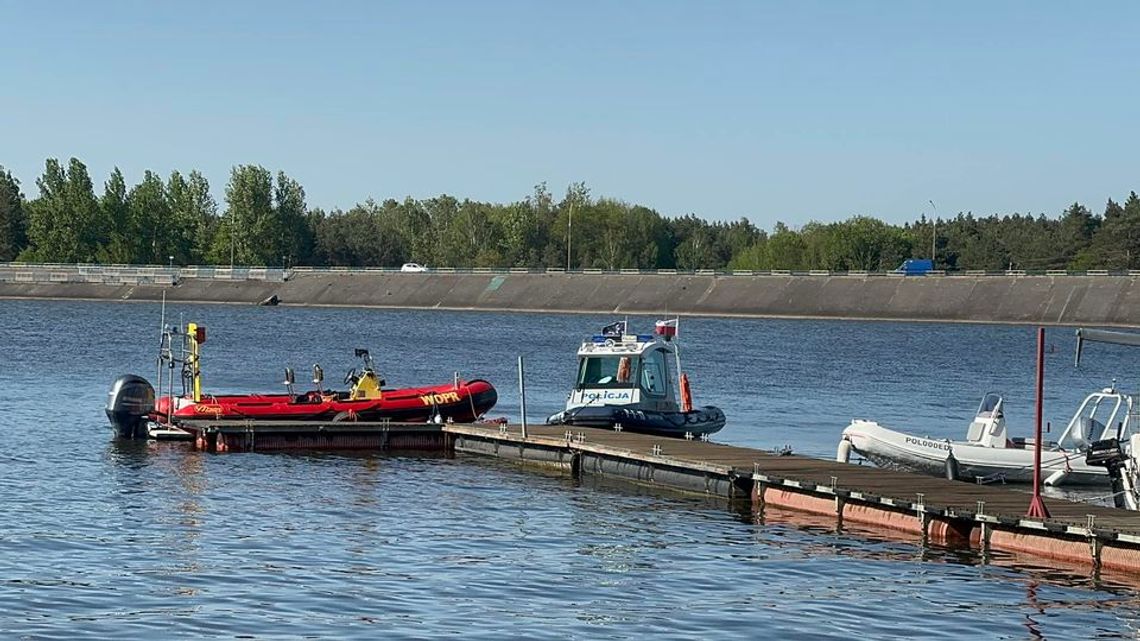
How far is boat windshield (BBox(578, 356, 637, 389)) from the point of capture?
137 ft

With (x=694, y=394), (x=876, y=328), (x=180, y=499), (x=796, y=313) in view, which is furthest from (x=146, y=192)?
(x=180, y=499)

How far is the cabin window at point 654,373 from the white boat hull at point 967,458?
488 centimetres

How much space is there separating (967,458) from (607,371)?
9286mm

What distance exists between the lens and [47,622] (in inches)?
844

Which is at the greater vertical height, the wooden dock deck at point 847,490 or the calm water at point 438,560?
the wooden dock deck at point 847,490

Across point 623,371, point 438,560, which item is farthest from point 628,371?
point 438,560

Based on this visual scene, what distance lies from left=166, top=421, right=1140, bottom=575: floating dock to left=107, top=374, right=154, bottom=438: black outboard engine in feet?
5.09

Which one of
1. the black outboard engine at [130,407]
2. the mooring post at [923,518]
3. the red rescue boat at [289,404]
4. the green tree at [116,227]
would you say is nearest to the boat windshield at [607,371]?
the red rescue boat at [289,404]

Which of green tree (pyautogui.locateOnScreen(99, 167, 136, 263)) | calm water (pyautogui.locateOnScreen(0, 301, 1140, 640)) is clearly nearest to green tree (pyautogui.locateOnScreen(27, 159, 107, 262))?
green tree (pyautogui.locateOnScreen(99, 167, 136, 263))

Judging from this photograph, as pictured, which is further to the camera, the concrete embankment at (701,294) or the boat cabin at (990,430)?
the concrete embankment at (701,294)

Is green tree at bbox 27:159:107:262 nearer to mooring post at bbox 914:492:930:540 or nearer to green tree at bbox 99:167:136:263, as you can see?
green tree at bbox 99:167:136:263

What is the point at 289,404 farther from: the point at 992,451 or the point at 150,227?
the point at 150,227

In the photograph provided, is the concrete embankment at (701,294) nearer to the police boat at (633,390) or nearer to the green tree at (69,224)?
the green tree at (69,224)

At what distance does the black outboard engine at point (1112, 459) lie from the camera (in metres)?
30.6
